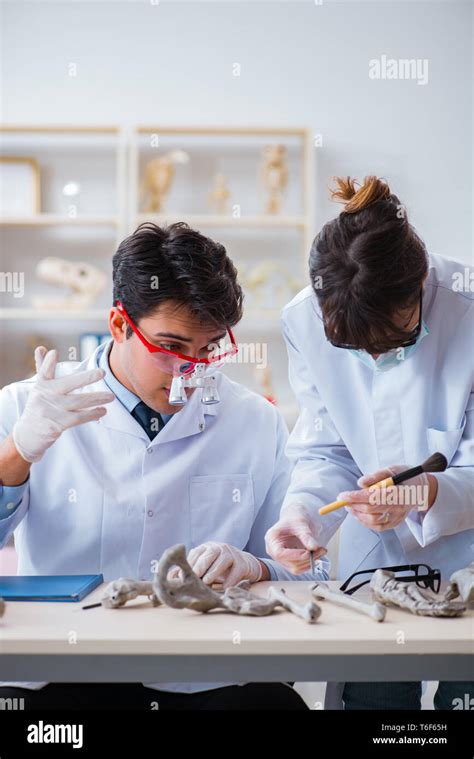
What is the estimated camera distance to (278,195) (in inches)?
155

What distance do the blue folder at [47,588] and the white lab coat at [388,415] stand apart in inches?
19.0

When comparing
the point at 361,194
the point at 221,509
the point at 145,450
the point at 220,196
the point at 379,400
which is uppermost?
the point at 220,196

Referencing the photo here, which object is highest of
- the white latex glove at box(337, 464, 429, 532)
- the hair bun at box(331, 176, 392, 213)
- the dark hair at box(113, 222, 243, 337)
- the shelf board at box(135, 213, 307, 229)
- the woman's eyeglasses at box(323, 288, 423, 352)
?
the shelf board at box(135, 213, 307, 229)

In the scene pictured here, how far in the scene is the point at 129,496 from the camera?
5.97 ft

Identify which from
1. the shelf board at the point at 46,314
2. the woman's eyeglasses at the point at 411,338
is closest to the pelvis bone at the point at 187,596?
the woman's eyeglasses at the point at 411,338

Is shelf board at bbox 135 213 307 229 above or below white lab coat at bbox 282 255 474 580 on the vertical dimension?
above

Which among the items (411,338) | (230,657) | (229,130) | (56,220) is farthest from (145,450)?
(229,130)

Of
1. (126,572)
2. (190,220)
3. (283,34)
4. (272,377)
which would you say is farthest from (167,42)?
(126,572)

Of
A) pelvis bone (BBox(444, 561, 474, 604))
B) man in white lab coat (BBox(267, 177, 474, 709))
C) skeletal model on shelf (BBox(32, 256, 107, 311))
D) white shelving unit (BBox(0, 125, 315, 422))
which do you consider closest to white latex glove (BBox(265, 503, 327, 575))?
man in white lab coat (BBox(267, 177, 474, 709))

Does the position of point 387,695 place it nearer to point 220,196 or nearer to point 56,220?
point 220,196

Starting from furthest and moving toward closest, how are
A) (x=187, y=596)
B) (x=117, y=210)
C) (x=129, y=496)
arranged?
1. (x=117, y=210)
2. (x=129, y=496)
3. (x=187, y=596)

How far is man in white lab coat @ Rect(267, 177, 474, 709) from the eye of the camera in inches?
56.6

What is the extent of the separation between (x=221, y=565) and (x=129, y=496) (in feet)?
1.36

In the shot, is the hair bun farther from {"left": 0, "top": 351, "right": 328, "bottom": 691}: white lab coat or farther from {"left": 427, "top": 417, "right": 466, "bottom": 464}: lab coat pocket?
{"left": 0, "top": 351, "right": 328, "bottom": 691}: white lab coat
